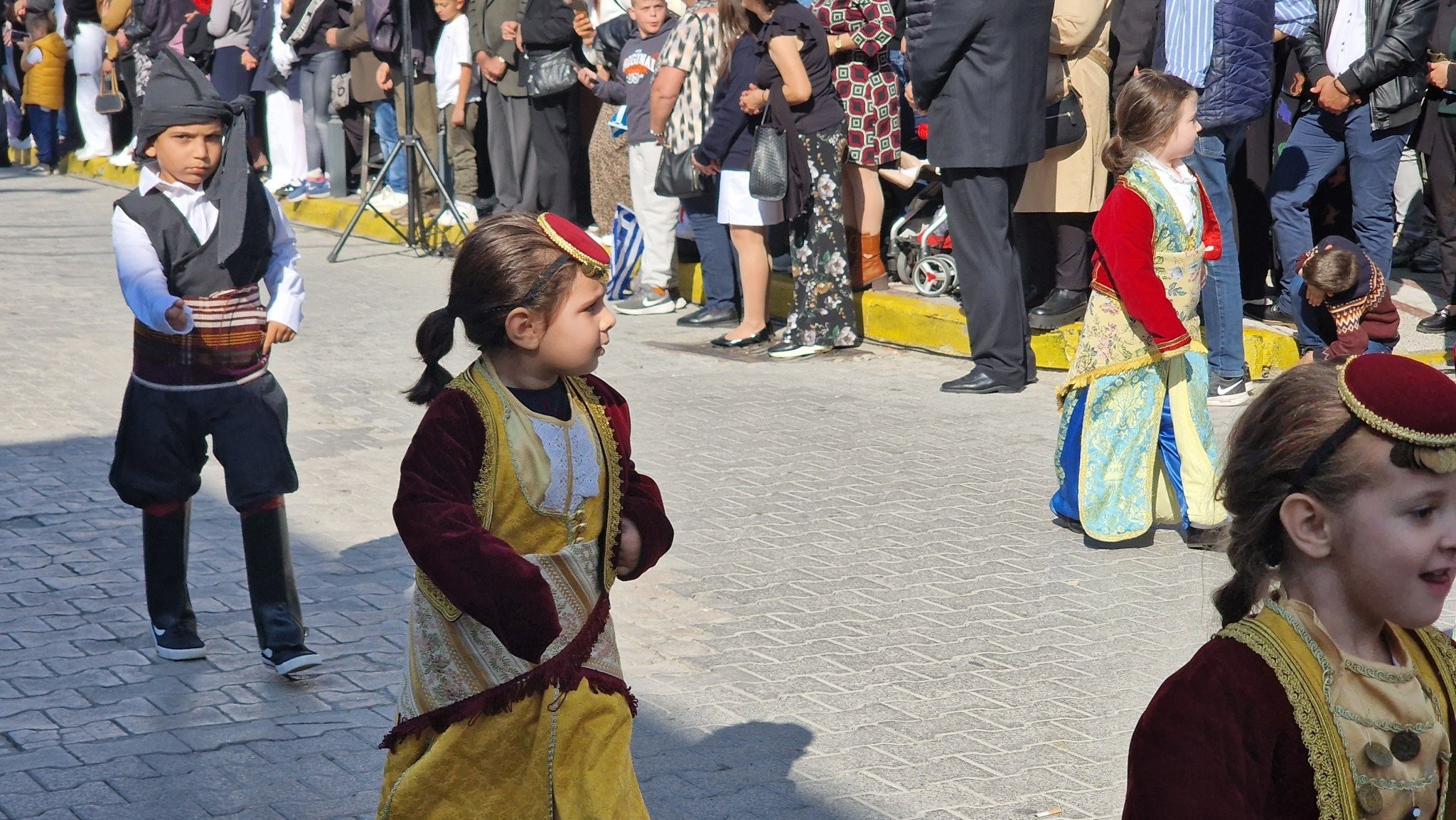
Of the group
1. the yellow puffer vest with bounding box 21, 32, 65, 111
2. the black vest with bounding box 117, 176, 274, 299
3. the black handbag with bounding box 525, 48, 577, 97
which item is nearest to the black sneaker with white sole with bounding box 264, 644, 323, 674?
the black vest with bounding box 117, 176, 274, 299

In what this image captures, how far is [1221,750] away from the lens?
197cm

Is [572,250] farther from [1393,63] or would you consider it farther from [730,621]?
[1393,63]

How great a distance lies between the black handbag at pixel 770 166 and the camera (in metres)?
9.20

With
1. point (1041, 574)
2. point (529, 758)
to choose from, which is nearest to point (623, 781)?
point (529, 758)

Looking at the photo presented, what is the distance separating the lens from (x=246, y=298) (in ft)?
16.1

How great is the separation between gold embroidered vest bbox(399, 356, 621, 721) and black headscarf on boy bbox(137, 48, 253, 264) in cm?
185

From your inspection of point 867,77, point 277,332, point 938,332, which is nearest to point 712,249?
point 867,77

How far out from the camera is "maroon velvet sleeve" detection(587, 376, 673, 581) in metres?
3.21

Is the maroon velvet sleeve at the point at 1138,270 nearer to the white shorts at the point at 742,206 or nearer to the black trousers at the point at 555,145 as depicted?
the white shorts at the point at 742,206

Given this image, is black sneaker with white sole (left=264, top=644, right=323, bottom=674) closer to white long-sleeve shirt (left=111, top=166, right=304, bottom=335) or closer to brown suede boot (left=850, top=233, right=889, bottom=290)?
white long-sleeve shirt (left=111, top=166, right=304, bottom=335)

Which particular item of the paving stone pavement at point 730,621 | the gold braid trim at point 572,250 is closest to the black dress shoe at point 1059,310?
the paving stone pavement at point 730,621

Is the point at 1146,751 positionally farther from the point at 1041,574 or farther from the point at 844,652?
the point at 1041,574

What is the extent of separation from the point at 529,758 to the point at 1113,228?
3643 mm

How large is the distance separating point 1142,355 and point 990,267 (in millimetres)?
2598
